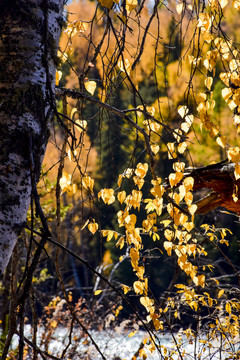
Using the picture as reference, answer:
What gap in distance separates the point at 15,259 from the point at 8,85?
0.56m

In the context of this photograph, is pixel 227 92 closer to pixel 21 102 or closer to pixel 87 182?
pixel 87 182

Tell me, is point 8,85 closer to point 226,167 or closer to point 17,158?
point 17,158

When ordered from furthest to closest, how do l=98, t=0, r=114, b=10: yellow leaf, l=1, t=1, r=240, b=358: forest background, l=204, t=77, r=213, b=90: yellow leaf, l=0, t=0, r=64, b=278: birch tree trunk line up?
l=204, t=77, r=213, b=90: yellow leaf < l=1, t=1, r=240, b=358: forest background < l=98, t=0, r=114, b=10: yellow leaf < l=0, t=0, r=64, b=278: birch tree trunk

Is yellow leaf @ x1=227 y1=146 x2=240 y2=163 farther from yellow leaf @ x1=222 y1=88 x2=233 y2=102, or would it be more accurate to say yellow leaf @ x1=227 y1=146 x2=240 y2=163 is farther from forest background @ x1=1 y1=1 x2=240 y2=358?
yellow leaf @ x1=222 y1=88 x2=233 y2=102

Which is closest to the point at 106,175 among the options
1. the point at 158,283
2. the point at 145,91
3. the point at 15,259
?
the point at 145,91

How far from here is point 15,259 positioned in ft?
3.55

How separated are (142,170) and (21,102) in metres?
0.82

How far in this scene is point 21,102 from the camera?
0.74m

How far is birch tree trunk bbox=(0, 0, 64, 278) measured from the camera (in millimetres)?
706

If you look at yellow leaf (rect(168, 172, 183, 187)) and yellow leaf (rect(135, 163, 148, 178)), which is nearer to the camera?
yellow leaf (rect(168, 172, 183, 187))

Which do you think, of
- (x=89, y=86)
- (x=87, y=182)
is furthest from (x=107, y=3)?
(x=87, y=182)

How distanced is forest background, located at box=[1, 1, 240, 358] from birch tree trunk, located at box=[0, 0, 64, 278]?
117 mm

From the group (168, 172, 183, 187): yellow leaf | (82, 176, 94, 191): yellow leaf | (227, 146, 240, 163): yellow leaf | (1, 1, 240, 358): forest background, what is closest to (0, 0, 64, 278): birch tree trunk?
(1, 1, 240, 358): forest background

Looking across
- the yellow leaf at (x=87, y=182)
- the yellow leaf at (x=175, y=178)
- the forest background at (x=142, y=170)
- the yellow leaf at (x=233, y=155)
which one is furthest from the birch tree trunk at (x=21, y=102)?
the yellow leaf at (x=233, y=155)
